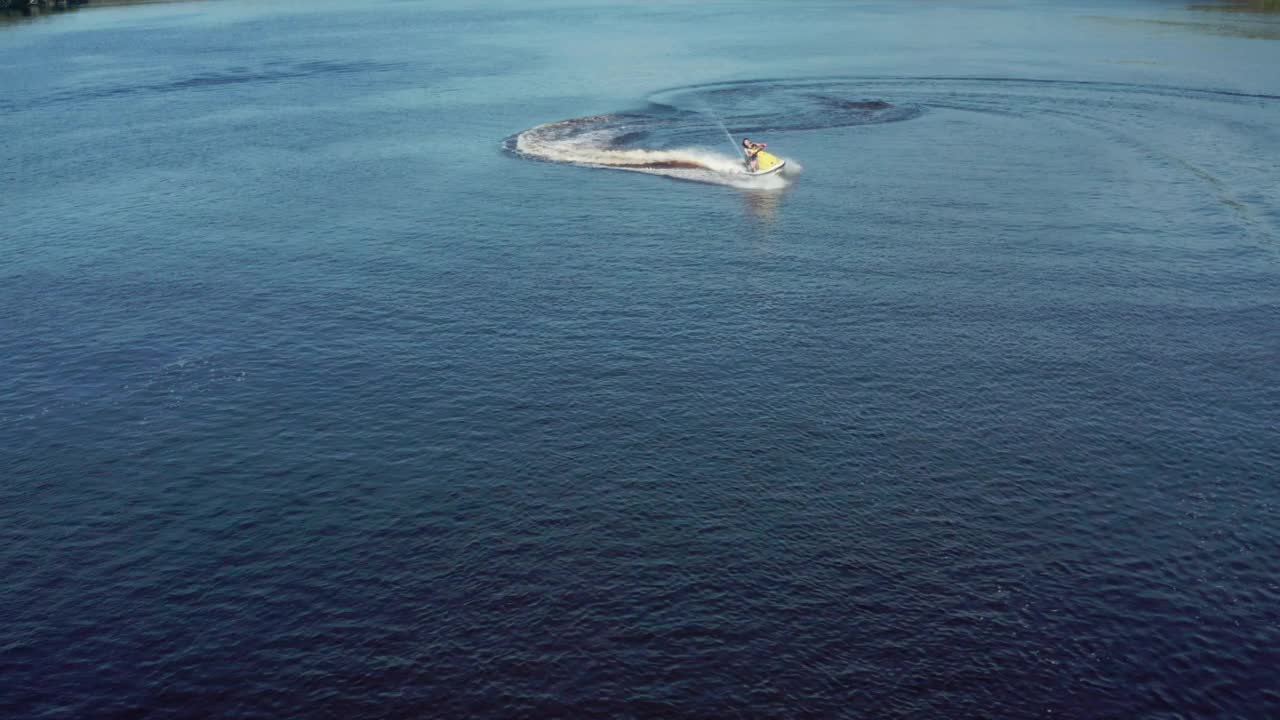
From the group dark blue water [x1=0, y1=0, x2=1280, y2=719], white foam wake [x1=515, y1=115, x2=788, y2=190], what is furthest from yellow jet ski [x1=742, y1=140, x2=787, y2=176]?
dark blue water [x1=0, y1=0, x2=1280, y2=719]

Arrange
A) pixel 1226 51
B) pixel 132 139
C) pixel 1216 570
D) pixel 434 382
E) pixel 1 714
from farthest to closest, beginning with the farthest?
pixel 1226 51, pixel 132 139, pixel 434 382, pixel 1216 570, pixel 1 714

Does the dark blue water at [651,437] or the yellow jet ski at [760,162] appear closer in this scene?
the dark blue water at [651,437]

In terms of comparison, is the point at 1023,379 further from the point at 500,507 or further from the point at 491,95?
the point at 491,95

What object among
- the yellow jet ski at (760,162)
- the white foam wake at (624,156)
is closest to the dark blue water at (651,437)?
the white foam wake at (624,156)

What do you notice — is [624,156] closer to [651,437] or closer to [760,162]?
[760,162]

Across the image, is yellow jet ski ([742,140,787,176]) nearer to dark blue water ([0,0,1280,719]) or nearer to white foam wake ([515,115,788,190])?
white foam wake ([515,115,788,190])

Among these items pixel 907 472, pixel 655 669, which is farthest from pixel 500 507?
pixel 907 472

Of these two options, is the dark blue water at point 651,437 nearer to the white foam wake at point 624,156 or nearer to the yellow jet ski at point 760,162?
the white foam wake at point 624,156
